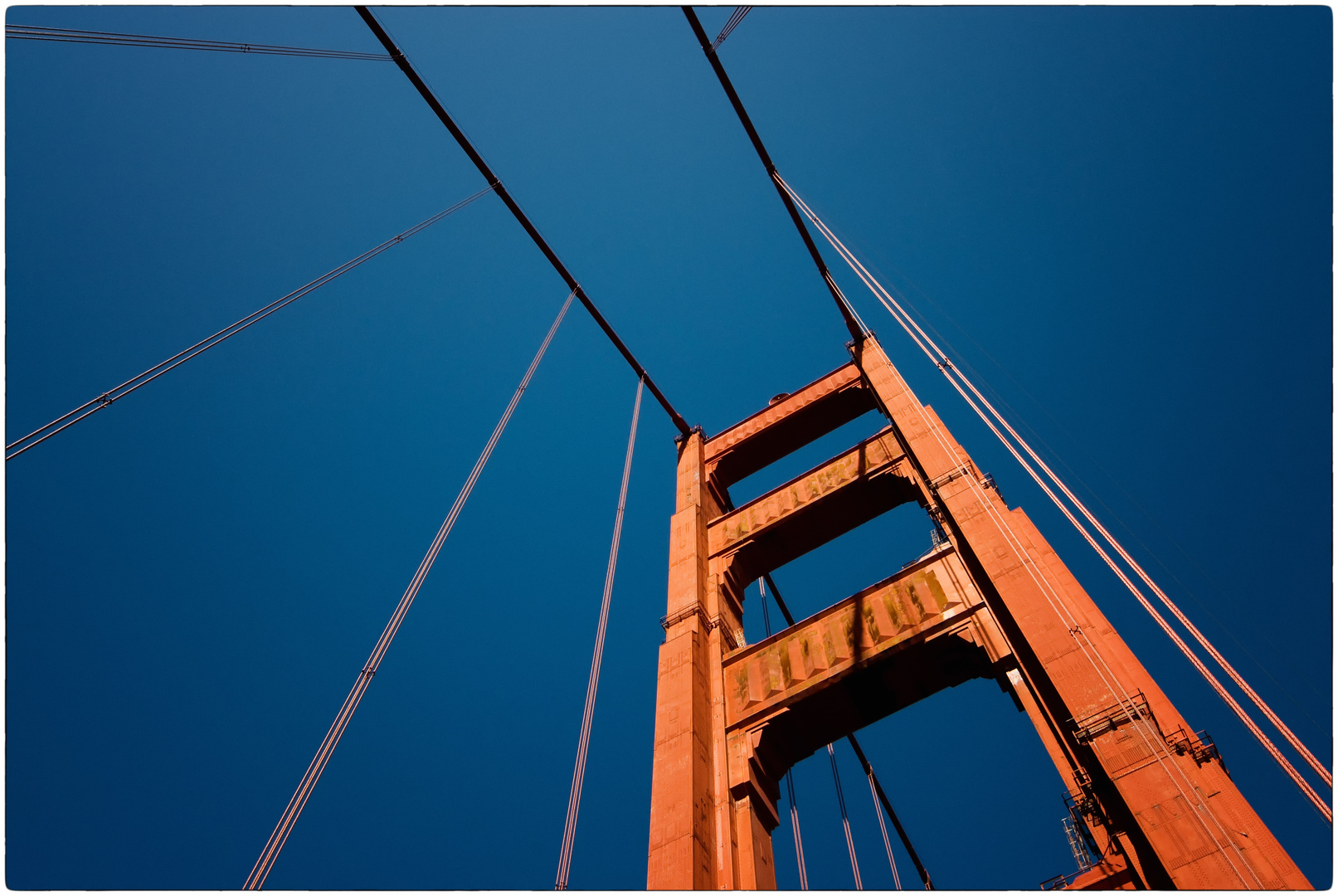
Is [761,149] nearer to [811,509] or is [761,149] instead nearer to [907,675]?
[811,509]

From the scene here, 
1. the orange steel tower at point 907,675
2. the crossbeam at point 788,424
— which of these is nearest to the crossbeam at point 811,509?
the orange steel tower at point 907,675

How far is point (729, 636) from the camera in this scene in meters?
12.7

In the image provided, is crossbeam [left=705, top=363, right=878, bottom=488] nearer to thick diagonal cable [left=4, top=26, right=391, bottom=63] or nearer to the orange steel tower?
the orange steel tower

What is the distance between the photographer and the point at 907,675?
34.2ft

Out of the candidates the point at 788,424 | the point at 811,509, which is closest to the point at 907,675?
the point at 811,509

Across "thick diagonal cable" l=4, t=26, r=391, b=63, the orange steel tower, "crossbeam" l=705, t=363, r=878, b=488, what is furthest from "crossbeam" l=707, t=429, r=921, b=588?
"thick diagonal cable" l=4, t=26, r=391, b=63

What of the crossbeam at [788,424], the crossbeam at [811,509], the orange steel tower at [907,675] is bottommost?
the orange steel tower at [907,675]

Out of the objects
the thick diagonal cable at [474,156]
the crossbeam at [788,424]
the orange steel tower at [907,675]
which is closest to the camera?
the orange steel tower at [907,675]

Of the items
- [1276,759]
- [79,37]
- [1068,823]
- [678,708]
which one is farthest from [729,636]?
[79,37]

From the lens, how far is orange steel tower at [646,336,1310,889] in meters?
6.47

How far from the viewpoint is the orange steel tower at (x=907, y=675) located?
6.47 metres

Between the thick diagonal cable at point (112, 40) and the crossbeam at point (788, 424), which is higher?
the crossbeam at point (788, 424)

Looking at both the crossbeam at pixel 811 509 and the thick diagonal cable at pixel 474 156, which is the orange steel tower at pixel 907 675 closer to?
the crossbeam at pixel 811 509

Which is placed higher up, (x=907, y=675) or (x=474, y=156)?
(x=474, y=156)
